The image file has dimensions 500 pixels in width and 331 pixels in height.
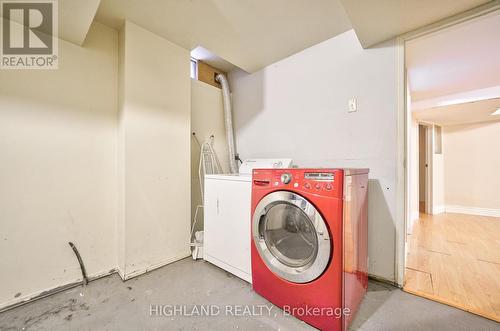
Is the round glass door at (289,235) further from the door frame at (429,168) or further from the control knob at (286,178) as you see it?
the door frame at (429,168)

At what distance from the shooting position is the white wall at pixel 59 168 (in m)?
1.39

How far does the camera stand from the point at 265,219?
1.41 m

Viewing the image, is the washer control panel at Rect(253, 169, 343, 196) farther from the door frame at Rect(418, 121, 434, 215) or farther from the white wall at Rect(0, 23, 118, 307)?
the door frame at Rect(418, 121, 434, 215)

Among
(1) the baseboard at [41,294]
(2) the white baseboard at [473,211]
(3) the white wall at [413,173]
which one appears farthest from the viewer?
(2) the white baseboard at [473,211]

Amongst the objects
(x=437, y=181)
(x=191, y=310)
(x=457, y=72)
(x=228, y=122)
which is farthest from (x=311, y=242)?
(x=437, y=181)

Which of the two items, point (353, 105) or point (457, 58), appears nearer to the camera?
point (353, 105)

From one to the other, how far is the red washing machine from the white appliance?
168 millimetres

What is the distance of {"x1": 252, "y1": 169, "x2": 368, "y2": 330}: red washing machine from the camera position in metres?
1.08

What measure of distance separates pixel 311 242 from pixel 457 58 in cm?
237

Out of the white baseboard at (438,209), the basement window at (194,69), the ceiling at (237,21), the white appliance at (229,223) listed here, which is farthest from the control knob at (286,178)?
the white baseboard at (438,209)

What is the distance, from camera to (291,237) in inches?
53.5

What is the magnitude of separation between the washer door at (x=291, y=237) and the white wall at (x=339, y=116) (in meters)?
0.81

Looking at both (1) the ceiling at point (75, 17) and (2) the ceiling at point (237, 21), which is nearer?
(1) the ceiling at point (75, 17)

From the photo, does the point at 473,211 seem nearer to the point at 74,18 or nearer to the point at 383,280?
the point at 383,280
